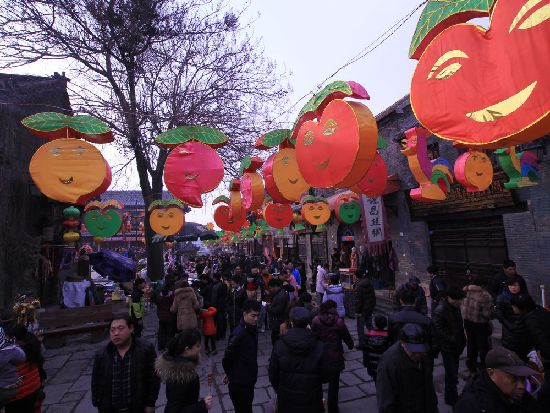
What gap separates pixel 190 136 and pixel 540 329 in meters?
4.83

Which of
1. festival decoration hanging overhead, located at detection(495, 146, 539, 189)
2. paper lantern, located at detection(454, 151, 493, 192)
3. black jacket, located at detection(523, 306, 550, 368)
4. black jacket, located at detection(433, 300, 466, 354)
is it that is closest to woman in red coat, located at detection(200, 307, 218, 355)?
black jacket, located at detection(433, 300, 466, 354)

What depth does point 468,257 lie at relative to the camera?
9.23m

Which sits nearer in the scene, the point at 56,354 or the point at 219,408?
the point at 219,408

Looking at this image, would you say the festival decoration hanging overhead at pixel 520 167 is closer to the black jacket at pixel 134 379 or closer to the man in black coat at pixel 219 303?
the man in black coat at pixel 219 303

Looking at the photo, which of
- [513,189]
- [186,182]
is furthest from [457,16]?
[513,189]

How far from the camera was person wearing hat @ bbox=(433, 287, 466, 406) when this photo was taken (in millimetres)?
4094

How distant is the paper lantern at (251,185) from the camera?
507 cm

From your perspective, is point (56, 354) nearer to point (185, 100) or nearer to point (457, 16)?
point (185, 100)

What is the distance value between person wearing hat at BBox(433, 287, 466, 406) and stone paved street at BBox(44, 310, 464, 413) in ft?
1.01

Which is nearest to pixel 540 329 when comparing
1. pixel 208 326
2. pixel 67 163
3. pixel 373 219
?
pixel 208 326

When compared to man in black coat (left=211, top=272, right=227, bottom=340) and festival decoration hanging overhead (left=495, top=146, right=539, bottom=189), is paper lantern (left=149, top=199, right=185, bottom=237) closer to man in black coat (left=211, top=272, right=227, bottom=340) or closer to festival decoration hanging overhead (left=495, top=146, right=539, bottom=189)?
man in black coat (left=211, top=272, right=227, bottom=340)

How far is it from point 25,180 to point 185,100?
5.16 m

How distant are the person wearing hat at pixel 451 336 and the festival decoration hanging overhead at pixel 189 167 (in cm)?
356

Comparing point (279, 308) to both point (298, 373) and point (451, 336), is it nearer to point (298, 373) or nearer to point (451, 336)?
point (451, 336)
